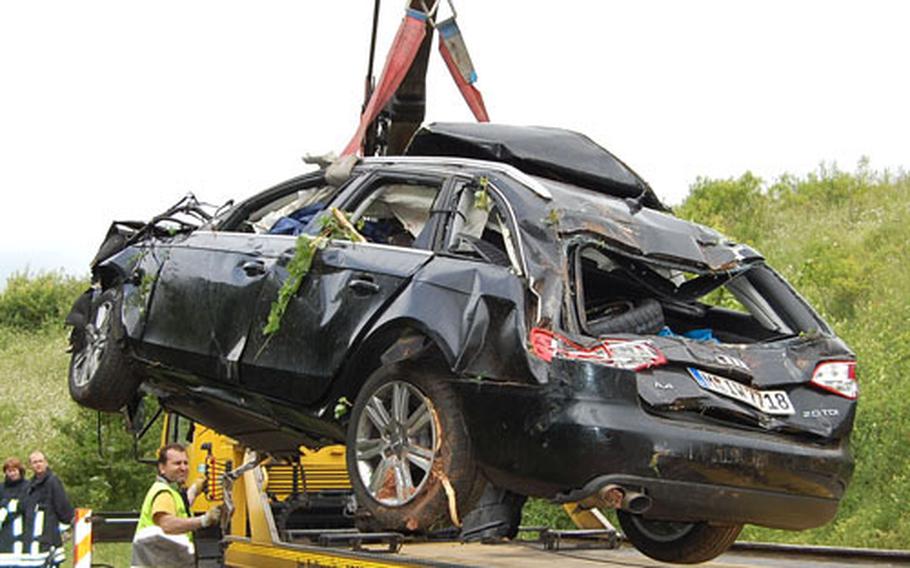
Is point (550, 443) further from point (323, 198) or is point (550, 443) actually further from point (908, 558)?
point (908, 558)

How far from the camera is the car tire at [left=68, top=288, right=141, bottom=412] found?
8.45 m

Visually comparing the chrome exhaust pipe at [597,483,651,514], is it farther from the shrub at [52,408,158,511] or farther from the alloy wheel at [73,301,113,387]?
the shrub at [52,408,158,511]

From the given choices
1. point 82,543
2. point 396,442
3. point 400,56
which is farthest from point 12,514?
point 396,442

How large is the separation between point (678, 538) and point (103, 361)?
364 centimetres

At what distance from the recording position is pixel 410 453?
19.9ft

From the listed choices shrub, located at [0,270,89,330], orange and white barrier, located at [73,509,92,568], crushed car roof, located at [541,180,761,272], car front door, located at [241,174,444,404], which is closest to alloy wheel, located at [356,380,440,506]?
car front door, located at [241,174,444,404]

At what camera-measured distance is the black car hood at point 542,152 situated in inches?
272

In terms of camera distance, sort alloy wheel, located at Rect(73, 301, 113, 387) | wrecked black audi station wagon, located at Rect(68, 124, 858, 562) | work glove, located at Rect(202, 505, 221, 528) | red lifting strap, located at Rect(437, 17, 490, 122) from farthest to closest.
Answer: red lifting strap, located at Rect(437, 17, 490, 122), alloy wheel, located at Rect(73, 301, 113, 387), work glove, located at Rect(202, 505, 221, 528), wrecked black audi station wagon, located at Rect(68, 124, 858, 562)

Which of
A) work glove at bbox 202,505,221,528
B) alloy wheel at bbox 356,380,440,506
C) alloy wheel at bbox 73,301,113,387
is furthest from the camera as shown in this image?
alloy wheel at bbox 73,301,113,387

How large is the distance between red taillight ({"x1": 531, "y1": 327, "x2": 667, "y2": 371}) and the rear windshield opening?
1.06ft

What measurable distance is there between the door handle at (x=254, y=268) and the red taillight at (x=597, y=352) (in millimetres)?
1841

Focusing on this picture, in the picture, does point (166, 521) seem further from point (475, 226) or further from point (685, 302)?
point (685, 302)

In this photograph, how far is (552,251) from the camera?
6008mm

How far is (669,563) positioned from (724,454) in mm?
1702
